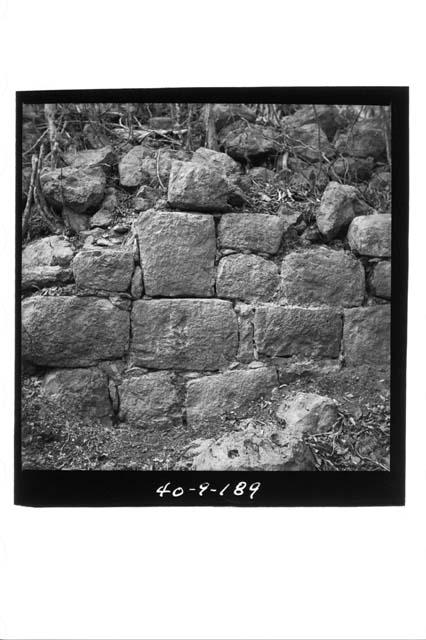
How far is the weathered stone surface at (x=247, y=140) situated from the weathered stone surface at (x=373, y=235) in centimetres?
63

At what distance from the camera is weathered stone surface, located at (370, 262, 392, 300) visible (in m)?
3.18

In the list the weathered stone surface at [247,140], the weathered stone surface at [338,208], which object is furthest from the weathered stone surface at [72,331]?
the weathered stone surface at [338,208]

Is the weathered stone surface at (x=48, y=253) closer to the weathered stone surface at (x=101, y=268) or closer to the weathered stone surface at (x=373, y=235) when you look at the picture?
the weathered stone surface at (x=101, y=268)

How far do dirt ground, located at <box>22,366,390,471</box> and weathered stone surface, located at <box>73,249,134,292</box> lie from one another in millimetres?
590

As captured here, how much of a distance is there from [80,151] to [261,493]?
208 cm

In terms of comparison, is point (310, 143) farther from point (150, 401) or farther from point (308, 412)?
point (150, 401)

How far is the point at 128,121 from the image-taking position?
10.8 feet

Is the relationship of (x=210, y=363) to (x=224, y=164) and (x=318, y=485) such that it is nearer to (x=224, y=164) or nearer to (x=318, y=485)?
(x=318, y=485)

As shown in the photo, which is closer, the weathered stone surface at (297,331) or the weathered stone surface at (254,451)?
the weathered stone surface at (254,451)

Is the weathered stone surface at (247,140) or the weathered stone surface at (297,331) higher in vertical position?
the weathered stone surface at (247,140)

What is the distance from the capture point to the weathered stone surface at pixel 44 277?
3186mm

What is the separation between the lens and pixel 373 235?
3199 mm

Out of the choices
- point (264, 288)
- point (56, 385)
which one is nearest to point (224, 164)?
point (264, 288)

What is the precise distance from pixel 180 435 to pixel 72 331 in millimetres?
800
